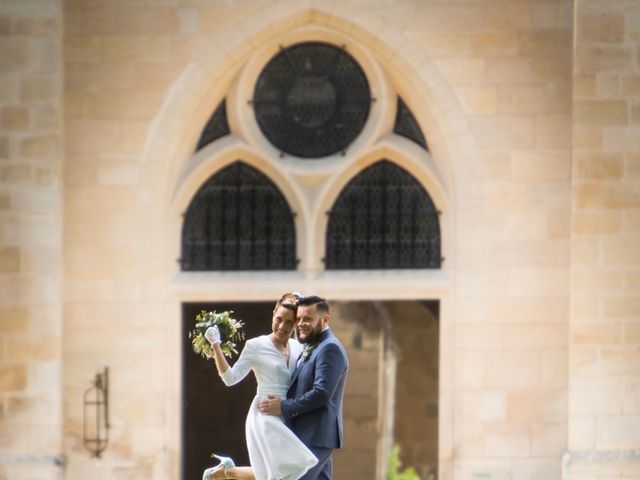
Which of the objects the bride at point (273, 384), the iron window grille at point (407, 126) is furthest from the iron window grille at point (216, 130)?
the bride at point (273, 384)

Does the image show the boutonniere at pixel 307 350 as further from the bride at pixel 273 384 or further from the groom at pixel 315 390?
the bride at pixel 273 384

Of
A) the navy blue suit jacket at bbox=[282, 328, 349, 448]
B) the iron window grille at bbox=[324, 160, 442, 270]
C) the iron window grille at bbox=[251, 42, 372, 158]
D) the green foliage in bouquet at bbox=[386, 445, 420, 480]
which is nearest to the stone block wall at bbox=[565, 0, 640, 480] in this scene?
the iron window grille at bbox=[324, 160, 442, 270]

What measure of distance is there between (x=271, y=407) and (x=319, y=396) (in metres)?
0.29

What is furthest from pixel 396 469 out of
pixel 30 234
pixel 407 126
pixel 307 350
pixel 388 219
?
pixel 307 350

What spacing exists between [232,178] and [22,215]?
58.8 inches

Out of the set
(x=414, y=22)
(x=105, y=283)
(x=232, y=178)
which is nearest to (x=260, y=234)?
(x=232, y=178)

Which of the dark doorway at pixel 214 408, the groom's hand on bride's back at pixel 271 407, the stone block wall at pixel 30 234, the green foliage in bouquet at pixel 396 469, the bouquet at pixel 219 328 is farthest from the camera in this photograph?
the dark doorway at pixel 214 408

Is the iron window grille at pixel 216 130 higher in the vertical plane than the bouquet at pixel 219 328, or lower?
higher

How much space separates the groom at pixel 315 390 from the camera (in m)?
7.83

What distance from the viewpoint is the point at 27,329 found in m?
10.7

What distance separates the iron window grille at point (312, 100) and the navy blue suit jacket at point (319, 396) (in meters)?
3.35

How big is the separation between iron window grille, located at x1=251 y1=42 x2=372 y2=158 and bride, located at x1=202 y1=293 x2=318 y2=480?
3204 millimetres

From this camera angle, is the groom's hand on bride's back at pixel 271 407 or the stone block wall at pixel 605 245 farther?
the stone block wall at pixel 605 245

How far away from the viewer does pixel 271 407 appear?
7949 mm
